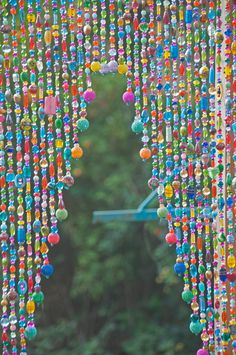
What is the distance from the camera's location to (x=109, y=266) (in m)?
5.30

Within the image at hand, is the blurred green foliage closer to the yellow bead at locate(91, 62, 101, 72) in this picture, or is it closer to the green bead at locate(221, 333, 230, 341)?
the green bead at locate(221, 333, 230, 341)

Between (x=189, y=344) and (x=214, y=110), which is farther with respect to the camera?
(x=189, y=344)

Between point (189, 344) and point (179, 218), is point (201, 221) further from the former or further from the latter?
point (189, 344)

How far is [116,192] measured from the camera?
5.33m

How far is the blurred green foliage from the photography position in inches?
205

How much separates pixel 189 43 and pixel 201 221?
2.25 ft

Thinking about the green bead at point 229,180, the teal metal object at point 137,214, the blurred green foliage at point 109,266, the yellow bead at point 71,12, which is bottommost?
the blurred green foliage at point 109,266

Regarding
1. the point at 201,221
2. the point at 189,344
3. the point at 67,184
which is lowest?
the point at 189,344

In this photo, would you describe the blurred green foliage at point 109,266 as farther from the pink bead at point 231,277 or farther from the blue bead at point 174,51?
the blue bead at point 174,51

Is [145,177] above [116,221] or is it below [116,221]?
above

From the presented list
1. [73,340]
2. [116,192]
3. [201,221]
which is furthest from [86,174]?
[201,221]

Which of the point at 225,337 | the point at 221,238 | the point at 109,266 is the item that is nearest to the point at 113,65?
the point at 221,238

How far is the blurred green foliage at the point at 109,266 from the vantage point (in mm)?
5203

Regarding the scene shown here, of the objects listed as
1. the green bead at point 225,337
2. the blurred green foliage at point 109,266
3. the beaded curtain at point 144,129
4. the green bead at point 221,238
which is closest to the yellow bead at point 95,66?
the beaded curtain at point 144,129
